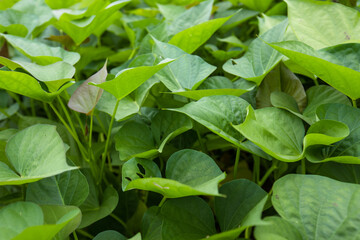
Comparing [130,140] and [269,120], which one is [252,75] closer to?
[269,120]

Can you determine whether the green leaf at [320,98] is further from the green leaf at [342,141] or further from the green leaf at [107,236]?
the green leaf at [107,236]

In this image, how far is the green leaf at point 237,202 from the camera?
1.60 ft

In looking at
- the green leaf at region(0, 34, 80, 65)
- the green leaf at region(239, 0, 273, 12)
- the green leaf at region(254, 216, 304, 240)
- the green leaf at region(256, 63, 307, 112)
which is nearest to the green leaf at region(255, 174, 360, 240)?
the green leaf at region(254, 216, 304, 240)

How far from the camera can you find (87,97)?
622 millimetres

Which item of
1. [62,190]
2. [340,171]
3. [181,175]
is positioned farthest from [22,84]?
[340,171]

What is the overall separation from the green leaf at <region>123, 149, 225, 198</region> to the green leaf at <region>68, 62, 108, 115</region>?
0.13 metres

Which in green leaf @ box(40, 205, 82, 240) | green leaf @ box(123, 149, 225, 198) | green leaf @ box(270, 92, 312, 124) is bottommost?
green leaf @ box(40, 205, 82, 240)

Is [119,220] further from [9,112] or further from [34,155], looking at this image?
[9,112]

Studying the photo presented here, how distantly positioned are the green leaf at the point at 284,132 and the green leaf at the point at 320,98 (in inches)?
2.4

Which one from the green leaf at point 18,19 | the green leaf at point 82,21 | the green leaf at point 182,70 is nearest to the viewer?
the green leaf at point 182,70

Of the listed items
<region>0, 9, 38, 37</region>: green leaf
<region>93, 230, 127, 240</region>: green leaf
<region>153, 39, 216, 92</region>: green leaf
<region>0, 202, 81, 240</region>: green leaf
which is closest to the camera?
<region>0, 202, 81, 240</region>: green leaf

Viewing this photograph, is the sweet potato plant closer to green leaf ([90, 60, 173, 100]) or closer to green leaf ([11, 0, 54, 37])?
green leaf ([90, 60, 173, 100])

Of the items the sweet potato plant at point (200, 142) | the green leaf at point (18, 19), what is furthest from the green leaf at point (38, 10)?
the sweet potato plant at point (200, 142)

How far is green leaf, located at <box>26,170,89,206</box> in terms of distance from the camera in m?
0.58
